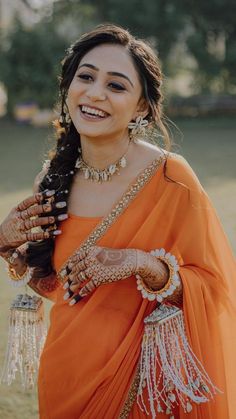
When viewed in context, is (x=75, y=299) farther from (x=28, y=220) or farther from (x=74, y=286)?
(x=28, y=220)

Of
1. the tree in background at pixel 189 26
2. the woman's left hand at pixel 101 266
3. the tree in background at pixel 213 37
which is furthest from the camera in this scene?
the tree in background at pixel 213 37

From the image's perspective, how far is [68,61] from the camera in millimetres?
2139

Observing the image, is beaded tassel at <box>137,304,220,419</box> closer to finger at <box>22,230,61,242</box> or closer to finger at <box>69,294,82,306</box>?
finger at <box>69,294,82,306</box>

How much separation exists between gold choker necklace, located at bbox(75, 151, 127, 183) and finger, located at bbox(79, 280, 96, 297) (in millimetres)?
464

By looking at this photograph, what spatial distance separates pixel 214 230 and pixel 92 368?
26.8 inches

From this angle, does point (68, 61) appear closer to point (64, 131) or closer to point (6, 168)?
point (64, 131)

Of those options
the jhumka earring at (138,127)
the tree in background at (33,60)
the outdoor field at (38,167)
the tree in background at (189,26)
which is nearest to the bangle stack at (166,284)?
the jhumka earring at (138,127)

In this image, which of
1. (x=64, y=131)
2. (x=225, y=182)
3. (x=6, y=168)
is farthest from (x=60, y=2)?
(x=64, y=131)

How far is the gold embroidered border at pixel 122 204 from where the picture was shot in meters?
2.03

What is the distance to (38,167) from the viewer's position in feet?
33.6

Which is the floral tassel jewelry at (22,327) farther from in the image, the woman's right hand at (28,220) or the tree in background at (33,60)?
the tree in background at (33,60)

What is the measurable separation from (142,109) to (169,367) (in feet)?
3.18

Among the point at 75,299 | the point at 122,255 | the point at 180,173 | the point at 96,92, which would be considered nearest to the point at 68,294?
the point at 75,299

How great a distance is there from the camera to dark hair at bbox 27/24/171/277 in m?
2.02
